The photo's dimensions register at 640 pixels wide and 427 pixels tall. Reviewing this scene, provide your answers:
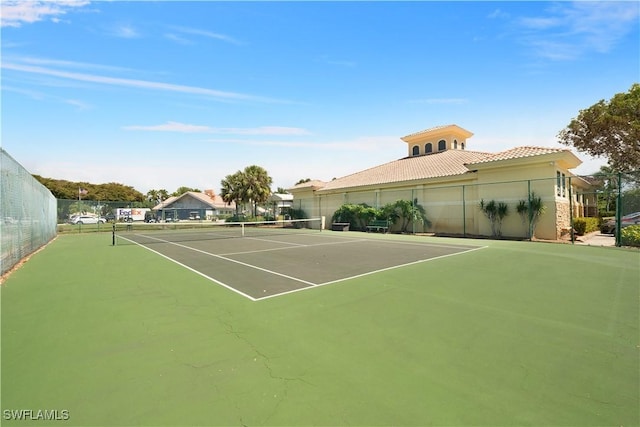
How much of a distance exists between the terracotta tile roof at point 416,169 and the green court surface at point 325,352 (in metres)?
18.2

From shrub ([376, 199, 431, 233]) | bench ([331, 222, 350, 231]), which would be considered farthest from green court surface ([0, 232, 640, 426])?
bench ([331, 222, 350, 231])

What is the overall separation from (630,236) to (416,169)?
53.3 feet

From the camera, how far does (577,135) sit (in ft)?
77.7

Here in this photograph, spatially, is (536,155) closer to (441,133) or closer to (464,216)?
(464,216)

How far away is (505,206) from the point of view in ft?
60.0

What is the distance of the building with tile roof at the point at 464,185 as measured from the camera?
17.0 m

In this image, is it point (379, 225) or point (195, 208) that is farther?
point (195, 208)

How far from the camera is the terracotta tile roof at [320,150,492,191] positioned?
24.2m

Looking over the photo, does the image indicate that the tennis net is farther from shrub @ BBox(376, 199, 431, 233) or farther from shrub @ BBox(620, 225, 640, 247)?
shrub @ BBox(620, 225, 640, 247)

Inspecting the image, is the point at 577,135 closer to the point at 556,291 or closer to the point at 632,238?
the point at 632,238

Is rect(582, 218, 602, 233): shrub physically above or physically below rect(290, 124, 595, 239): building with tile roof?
below

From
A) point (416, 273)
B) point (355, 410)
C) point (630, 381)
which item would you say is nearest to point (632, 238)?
point (416, 273)

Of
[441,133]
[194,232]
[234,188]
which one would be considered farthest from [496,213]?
[234,188]

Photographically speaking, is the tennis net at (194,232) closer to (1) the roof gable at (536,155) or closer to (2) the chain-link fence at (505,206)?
(2) the chain-link fence at (505,206)
